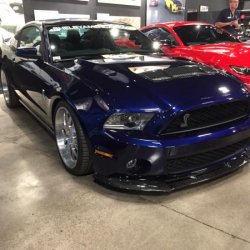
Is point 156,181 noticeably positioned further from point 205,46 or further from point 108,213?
point 205,46

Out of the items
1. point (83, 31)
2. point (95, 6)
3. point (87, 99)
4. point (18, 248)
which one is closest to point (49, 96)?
point (87, 99)

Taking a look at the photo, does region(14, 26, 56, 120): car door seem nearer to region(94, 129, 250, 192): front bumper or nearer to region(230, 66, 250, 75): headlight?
region(94, 129, 250, 192): front bumper

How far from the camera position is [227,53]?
382 cm

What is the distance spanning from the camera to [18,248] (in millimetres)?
1733

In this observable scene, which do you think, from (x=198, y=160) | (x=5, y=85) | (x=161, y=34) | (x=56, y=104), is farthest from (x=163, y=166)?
(x=161, y=34)

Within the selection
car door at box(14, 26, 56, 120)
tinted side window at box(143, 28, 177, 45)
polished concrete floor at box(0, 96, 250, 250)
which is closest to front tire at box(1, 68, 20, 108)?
car door at box(14, 26, 56, 120)

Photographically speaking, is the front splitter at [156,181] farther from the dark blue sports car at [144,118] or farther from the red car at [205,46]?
the red car at [205,46]

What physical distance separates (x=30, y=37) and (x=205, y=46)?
7.83ft

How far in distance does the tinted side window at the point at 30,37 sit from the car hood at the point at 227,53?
213 centimetres

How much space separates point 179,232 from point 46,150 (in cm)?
166

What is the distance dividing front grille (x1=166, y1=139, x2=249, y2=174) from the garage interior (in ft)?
0.79

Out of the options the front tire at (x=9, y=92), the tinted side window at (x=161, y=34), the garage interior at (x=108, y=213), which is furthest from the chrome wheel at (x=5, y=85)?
the tinted side window at (x=161, y=34)

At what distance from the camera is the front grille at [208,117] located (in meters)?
1.97

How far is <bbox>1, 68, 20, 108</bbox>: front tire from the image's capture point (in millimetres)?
4156
